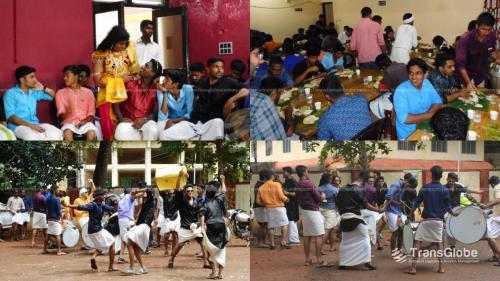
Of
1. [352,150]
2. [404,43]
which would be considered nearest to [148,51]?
[352,150]

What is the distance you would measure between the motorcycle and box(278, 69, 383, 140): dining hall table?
62cm

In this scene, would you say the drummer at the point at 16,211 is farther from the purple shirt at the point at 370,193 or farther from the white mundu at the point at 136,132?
the purple shirt at the point at 370,193

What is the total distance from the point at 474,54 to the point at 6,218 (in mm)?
3133

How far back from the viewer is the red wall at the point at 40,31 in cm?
862

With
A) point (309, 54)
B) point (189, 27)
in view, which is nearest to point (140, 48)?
point (189, 27)

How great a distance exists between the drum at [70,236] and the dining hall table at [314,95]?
1.51 m

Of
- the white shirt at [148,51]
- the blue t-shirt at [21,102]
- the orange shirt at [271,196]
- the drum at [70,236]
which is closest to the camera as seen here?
the blue t-shirt at [21,102]

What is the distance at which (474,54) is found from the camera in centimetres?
884

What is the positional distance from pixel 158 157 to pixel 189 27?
0.84m

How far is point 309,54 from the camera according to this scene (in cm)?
888

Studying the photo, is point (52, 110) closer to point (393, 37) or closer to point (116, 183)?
point (116, 183)

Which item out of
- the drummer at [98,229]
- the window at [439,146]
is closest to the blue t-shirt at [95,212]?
the drummer at [98,229]

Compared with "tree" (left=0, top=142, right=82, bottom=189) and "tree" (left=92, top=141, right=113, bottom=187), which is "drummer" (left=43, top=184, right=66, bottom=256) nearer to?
"tree" (left=0, top=142, right=82, bottom=189)

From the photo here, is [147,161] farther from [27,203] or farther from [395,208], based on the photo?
A: [395,208]
